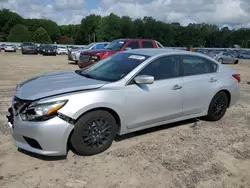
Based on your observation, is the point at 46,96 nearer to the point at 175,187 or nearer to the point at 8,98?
the point at 175,187

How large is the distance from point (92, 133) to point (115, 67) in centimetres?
136

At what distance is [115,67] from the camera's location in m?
4.64

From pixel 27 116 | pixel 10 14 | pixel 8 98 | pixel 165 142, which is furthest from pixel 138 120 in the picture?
pixel 10 14

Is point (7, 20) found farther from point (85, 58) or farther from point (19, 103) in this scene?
point (19, 103)

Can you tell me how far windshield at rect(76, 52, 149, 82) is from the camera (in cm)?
435

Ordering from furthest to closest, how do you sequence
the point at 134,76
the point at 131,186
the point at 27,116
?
the point at 134,76 < the point at 27,116 < the point at 131,186

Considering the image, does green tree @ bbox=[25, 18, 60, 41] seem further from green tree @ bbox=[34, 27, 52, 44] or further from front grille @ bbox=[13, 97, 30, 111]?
front grille @ bbox=[13, 97, 30, 111]

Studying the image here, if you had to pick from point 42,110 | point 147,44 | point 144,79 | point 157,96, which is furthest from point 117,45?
point 42,110

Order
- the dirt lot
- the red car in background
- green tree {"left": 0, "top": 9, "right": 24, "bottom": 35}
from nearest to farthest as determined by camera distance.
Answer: the dirt lot, the red car in background, green tree {"left": 0, "top": 9, "right": 24, "bottom": 35}

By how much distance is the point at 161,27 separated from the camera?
110 meters

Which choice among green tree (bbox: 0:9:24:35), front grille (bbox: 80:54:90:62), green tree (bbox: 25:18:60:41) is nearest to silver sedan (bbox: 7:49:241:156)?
front grille (bbox: 80:54:90:62)

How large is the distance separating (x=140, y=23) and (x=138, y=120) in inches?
4386

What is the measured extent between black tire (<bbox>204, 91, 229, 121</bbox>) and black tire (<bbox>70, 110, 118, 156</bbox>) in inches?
95.6

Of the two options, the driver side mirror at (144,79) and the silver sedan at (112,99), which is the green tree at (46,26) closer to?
the silver sedan at (112,99)
